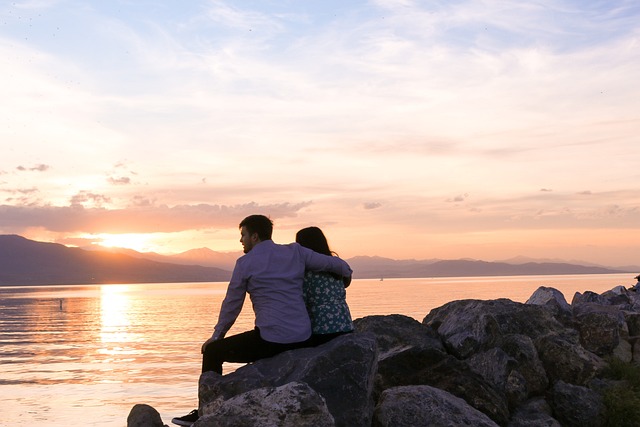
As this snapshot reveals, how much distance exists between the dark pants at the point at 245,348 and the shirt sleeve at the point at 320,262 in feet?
3.40

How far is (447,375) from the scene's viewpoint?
1273 cm

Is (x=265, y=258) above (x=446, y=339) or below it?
above

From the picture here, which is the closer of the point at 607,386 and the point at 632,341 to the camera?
the point at 607,386

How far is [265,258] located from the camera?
33.1 feet

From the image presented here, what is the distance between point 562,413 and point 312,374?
18.8 ft

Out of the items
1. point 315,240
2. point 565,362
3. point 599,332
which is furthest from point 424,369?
point 599,332

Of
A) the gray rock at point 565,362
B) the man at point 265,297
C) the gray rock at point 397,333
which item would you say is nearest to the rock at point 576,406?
the gray rock at point 565,362

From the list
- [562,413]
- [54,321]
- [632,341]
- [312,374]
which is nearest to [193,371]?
[632,341]

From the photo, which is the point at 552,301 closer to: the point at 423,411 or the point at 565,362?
the point at 565,362

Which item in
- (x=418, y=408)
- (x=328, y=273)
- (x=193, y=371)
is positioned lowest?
(x=193, y=371)

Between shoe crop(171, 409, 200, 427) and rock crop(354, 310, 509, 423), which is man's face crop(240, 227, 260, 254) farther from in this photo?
rock crop(354, 310, 509, 423)

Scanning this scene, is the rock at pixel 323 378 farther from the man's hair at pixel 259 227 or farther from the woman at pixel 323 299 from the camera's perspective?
the man's hair at pixel 259 227

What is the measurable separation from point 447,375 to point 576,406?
2.53 metres

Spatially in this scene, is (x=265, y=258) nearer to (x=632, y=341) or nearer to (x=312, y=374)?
(x=312, y=374)
